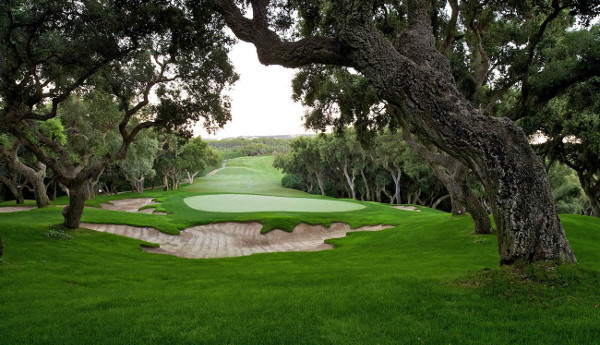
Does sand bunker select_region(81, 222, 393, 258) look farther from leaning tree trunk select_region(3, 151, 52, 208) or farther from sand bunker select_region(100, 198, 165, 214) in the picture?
sand bunker select_region(100, 198, 165, 214)

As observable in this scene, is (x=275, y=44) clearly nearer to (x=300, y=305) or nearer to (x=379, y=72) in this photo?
(x=379, y=72)

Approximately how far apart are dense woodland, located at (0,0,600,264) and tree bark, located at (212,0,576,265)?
2 cm

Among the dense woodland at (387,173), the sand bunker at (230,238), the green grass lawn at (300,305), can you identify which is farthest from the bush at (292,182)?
the green grass lawn at (300,305)

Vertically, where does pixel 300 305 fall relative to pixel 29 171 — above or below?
below

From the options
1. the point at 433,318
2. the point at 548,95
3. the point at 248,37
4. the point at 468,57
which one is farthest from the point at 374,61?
the point at 468,57

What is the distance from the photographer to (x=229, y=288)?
266 inches

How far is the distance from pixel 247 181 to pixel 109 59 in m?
70.3

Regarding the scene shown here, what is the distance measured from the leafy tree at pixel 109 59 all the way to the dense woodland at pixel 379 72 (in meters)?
0.06

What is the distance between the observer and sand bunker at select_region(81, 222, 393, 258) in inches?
663

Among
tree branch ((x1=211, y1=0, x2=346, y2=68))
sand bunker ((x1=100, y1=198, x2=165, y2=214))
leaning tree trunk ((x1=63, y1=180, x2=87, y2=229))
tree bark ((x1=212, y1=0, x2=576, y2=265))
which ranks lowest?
sand bunker ((x1=100, y1=198, x2=165, y2=214))

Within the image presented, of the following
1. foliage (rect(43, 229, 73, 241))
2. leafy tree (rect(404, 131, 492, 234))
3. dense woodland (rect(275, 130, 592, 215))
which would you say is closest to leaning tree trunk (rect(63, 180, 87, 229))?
foliage (rect(43, 229, 73, 241))

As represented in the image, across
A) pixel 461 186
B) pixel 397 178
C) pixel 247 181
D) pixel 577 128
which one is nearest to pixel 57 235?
pixel 461 186

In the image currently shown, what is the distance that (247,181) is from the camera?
269 ft

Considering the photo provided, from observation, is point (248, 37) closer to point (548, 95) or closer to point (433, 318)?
point (433, 318)
